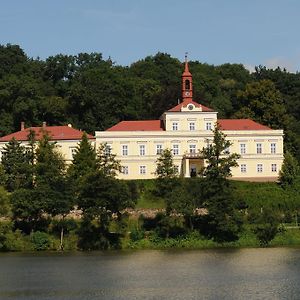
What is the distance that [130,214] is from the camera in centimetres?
6225

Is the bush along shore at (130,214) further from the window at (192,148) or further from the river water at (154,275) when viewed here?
the window at (192,148)

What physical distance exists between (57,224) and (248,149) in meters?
22.3

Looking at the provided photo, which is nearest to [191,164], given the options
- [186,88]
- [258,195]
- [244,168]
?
[244,168]

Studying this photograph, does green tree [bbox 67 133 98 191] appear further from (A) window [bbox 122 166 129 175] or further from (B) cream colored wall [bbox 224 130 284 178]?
(B) cream colored wall [bbox 224 130 284 178]

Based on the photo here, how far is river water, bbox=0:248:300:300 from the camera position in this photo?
35.5m

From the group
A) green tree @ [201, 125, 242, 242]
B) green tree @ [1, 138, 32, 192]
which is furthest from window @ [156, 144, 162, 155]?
green tree @ [201, 125, 242, 242]

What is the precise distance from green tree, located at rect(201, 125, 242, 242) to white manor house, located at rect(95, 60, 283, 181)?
1386cm

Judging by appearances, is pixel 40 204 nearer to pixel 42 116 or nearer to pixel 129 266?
pixel 129 266

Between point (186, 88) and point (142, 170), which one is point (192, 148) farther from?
point (186, 88)

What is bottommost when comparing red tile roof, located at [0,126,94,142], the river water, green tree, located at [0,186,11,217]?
the river water

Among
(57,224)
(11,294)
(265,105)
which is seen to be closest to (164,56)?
(265,105)

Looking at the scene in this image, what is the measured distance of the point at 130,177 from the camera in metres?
75.2

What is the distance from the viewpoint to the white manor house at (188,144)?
7538cm

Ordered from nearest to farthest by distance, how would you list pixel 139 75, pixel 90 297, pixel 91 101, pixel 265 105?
pixel 90 297, pixel 265 105, pixel 91 101, pixel 139 75
